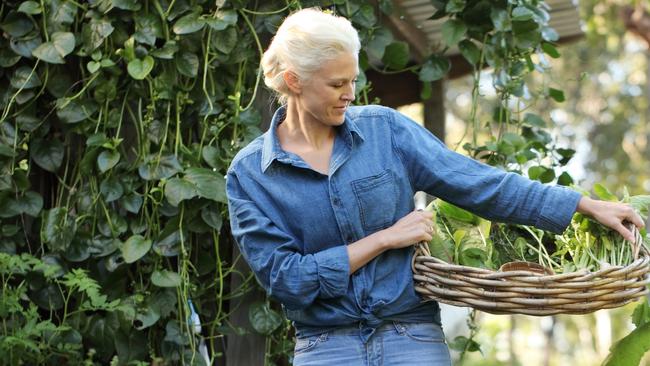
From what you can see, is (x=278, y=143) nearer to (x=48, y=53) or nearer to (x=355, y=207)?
(x=355, y=207)

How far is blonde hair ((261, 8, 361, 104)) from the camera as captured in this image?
222 centimetres

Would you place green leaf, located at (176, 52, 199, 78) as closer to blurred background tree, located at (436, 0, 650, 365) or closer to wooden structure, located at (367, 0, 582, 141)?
wooden structure, located at (367, 0, 582, 141)

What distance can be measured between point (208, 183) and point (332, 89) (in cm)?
90

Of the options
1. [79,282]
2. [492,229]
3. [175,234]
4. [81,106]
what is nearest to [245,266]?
[175,234]

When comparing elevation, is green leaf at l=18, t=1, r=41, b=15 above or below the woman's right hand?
above

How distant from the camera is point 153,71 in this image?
Answer: 321 centimetres

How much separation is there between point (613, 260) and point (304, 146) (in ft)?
2.41

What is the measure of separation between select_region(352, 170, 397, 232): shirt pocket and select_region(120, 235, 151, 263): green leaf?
0.99 meters

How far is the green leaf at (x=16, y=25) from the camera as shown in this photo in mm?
3232

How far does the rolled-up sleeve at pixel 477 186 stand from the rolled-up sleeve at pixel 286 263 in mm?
263

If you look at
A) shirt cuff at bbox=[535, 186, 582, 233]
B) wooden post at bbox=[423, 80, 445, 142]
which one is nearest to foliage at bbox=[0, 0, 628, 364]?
shirt cuff at bbox=[535, 186, 582, 233]

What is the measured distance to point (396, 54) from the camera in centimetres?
350

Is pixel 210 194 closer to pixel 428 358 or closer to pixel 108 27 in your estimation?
pixel 108 27

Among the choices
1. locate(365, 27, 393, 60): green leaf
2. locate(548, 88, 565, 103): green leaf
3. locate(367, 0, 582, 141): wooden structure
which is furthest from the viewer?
locate(367, 0, 582, 141): wooden structure
